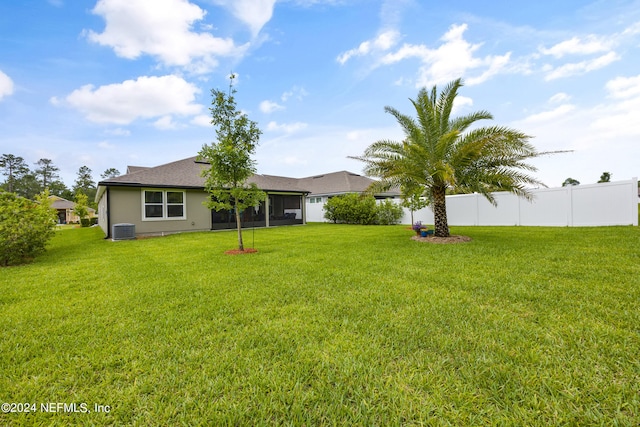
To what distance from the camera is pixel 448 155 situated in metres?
9.20

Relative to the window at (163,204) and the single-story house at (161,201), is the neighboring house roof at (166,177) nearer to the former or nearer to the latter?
the single-story house at (161,201)

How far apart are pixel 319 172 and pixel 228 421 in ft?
101

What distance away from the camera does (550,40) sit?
9.48 metres

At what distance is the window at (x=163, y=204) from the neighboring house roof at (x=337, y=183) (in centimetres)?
1269

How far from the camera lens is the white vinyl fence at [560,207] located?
11.1m

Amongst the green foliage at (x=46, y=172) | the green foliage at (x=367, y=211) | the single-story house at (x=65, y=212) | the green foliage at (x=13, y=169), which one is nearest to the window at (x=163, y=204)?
the green foliage at (x=367, y=211)

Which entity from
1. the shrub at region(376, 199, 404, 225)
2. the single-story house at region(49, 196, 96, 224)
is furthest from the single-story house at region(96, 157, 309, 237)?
the single-story house at region(49, 196, 96, 224)

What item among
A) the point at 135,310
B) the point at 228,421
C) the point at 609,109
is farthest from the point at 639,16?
the point at 135,310

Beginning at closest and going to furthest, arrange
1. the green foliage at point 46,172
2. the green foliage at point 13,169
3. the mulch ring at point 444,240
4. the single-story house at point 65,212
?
1. the mulch ring at point 444,240
2. the single-story house at point 65,212
3. the green foliage at point 13,169
4. the green foliage at point 46,172

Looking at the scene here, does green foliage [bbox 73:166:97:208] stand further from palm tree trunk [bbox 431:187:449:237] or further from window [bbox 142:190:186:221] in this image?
palm tree trunk [bbox 431:187:449:237]

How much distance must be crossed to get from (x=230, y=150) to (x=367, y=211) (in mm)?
13234

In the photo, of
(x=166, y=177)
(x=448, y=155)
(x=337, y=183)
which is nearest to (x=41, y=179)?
(x=166, y=177)

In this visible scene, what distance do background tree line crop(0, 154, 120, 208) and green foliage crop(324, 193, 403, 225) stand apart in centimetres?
5054

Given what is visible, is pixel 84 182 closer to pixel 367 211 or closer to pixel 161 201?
pixel 161 201
